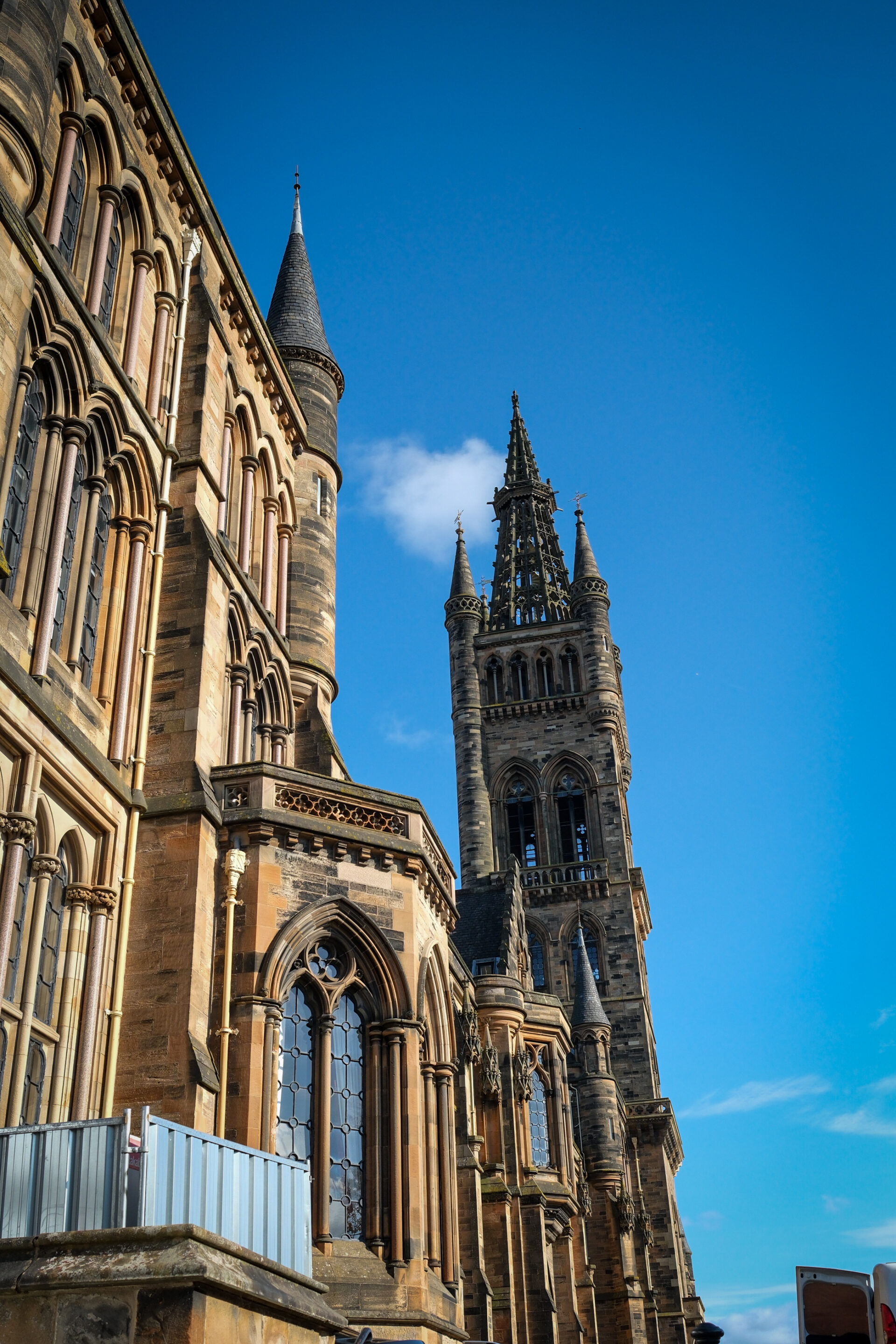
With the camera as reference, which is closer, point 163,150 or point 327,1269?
point 327,1269

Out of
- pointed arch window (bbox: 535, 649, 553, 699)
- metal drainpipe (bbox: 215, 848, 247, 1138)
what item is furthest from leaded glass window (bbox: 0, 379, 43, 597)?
pointed arch window (bbox: 535, 649, 553, 699)

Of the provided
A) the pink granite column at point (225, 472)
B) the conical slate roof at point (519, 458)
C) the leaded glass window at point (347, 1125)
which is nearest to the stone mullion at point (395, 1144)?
the leaded glass window at point (347, 1125)

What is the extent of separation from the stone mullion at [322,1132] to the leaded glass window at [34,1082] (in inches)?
151

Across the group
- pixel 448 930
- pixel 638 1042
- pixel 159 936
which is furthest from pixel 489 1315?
pixel 638 1042

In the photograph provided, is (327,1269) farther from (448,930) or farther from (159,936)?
(448,930)

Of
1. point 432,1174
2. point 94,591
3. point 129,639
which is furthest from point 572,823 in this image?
point 94,591

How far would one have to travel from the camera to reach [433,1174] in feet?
61.0

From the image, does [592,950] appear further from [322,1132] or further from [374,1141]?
[322,1132]

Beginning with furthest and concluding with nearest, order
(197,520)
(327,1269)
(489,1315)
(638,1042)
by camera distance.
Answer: (638,1042), (489,1315), (197,520), (327,1269)

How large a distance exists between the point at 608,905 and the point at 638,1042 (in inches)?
250

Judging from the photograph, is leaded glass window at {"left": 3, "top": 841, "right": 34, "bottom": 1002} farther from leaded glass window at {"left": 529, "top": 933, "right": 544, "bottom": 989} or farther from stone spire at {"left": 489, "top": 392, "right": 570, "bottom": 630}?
stone spire at {"left": 489, "top": 392, "right": 570, "bottom": 630}

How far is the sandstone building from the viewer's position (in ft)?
46.8

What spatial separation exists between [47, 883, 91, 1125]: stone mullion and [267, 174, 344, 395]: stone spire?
15441 mm

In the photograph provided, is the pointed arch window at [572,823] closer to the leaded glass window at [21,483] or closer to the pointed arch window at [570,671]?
the pointed arch window at [570,671]
